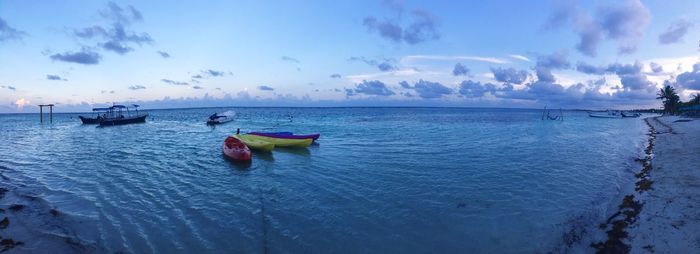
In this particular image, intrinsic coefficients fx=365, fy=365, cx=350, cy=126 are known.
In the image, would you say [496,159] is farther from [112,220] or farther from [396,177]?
[112,220]

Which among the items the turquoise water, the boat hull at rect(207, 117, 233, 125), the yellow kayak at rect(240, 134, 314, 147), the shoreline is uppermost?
the boat hull at rect(207, 117, 233, 125)

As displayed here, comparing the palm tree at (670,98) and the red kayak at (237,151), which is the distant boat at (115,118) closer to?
the red kayak at (237,151)

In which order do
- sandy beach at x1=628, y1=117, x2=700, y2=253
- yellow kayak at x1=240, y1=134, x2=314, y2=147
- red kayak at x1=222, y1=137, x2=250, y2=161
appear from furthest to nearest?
yellow kayak at x1=240, y1=134, x2=314, y2=147
red kayak at x1=222, y1=137, x2=250, y2=161
sandy beach at x1=628, y1=117, x2=700, y2=253

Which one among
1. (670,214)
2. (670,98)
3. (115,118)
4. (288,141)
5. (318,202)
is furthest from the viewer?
(670,98)

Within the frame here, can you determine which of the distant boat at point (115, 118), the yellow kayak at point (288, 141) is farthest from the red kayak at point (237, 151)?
the distant boat at point (115, 118)

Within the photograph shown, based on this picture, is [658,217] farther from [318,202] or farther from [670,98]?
[670,98]

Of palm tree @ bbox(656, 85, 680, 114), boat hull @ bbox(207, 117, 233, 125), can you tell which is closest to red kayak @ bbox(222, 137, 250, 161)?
boat hull @ bbox(207, 117, 233, 125)

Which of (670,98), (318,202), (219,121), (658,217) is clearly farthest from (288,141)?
(670,98)

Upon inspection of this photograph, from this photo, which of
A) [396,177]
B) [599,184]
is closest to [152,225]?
[396,177]

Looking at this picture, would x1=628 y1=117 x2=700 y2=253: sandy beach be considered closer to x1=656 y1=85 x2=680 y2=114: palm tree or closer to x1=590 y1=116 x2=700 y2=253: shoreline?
x1=590 y1=116 x2=700 y2=253: shoreline

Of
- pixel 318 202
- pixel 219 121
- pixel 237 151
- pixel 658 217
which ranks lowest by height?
pixel 318 202

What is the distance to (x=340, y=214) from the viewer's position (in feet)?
41.4

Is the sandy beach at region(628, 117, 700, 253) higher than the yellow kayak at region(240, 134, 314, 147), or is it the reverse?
the yellow kayak at region(240, 134, 314, 147)

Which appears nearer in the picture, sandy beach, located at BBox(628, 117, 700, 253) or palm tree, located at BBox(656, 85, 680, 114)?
sandy beach, located at BBox(628, 117, 700, 253)
